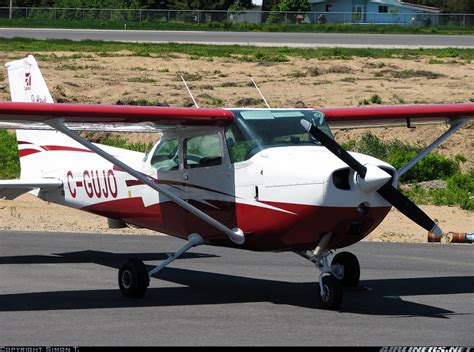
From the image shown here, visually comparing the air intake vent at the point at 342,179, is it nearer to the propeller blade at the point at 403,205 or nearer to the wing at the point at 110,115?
the propeller blade at the point at 403,205

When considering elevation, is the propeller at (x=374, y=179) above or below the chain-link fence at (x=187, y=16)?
above

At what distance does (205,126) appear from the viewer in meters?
12.8

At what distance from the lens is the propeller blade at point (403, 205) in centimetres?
1155

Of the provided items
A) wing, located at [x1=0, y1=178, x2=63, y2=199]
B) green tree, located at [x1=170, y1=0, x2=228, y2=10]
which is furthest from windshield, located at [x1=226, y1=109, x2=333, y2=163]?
green tree, located at [x1=170, y1=0, x2=228, y2=10]

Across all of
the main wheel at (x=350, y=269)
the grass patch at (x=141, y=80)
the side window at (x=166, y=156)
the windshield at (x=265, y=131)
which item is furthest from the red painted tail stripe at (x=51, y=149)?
the grass patch at (x=141, y=80)

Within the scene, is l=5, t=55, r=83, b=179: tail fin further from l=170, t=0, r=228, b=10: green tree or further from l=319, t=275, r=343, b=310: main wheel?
l=170, t=0, r=228, b=10: green tree

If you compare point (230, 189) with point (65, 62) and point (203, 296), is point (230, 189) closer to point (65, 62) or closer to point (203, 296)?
point (203, 296)

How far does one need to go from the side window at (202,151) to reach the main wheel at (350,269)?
221 cm

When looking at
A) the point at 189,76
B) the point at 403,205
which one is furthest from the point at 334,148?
the point at 189,76

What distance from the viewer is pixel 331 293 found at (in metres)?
11.9

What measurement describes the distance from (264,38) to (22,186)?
38.0m

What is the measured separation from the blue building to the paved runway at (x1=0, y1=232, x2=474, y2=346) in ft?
195

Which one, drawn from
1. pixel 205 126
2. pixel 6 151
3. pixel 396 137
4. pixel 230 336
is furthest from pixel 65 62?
pixel 230 336

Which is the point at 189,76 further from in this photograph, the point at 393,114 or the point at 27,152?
the point at 393,114
